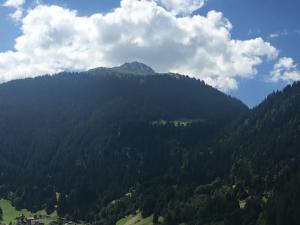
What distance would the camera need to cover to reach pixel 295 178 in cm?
19738

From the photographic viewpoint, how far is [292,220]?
584 feet

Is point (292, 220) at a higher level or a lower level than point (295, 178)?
lower

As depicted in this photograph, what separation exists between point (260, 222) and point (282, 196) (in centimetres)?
1367

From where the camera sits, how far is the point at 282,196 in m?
188

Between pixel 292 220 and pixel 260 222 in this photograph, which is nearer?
pixel 292 220

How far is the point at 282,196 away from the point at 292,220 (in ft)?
40.1

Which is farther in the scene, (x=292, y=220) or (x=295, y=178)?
(x=295, y=178)

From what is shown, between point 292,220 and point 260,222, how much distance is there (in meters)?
18.8

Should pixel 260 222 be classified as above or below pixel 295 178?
below

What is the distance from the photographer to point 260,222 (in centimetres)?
19488

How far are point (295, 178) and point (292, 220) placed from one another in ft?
76.7

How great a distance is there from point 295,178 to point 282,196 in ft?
40.8

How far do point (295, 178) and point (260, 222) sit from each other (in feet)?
66.9
